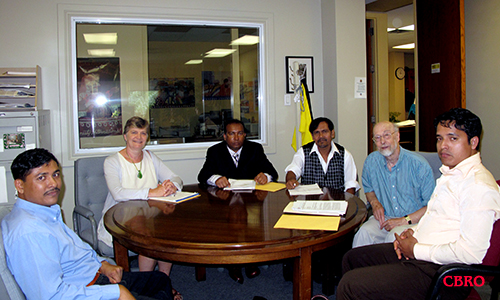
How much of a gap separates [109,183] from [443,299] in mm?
2086

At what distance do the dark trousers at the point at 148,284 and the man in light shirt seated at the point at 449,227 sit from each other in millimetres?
872

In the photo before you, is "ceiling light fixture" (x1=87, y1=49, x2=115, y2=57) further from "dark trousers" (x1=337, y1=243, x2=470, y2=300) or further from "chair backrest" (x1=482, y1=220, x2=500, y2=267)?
"chair backrest" (x1=482, y1=220, x2=500, y2=267)

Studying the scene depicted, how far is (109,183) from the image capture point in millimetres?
2646

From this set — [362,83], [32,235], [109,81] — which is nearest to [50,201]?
[32,235]

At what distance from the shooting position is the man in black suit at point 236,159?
3.26 meters

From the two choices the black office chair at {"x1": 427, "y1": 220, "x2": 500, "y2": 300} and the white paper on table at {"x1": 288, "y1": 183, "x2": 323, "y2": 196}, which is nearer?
the black office chair at {"x1": 427, "y1": 220, "x2": 500, "y2": 300}

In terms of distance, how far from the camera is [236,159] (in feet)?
11.0

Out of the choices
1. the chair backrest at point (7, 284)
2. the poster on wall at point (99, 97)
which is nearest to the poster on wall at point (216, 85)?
the poster on wall at point (99, 97)

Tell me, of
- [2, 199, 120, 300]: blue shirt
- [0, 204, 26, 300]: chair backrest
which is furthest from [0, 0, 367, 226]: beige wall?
[0, 204, 26, 300]: chair backrest

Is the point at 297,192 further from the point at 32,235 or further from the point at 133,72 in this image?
the point at 133,72

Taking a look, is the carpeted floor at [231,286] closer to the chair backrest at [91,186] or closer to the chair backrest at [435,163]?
the chair backrest at [91,186]

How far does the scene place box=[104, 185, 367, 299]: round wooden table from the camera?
1.65 metres

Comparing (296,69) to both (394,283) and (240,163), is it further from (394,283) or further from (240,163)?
(394,283)

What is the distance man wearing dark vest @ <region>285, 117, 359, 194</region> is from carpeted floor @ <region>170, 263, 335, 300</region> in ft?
2.52
